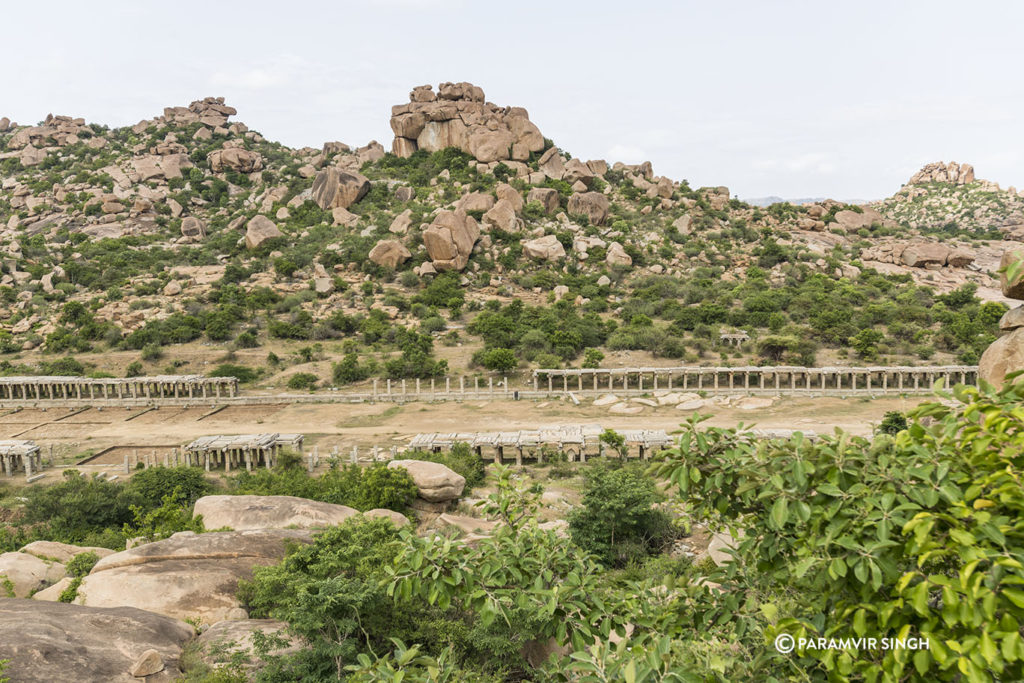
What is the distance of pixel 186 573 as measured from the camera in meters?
11.3

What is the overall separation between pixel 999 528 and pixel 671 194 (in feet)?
249

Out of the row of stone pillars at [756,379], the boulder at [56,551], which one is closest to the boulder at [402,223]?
the row of stone pillars at [756,379]

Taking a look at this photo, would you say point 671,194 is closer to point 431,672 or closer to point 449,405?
point 449,405

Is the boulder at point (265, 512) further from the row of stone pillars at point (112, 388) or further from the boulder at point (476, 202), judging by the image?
the boulder at point (476, 202)

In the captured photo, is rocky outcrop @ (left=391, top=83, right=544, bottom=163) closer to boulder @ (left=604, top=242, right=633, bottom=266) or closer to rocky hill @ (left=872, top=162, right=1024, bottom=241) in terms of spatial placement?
boulder @ (left=604, top=242, right=633, bottom=266)

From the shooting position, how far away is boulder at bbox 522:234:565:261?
2250 inches

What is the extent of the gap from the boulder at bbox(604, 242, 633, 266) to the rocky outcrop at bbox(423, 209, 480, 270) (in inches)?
543

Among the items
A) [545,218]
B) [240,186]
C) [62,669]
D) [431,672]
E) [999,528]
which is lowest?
[62,669]

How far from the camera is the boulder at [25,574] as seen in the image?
37.8 ft

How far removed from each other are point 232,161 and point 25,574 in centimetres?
7999

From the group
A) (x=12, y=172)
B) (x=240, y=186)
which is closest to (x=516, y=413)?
(x=240, y=186)

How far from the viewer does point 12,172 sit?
80312 mm

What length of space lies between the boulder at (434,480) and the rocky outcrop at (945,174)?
125624 mm

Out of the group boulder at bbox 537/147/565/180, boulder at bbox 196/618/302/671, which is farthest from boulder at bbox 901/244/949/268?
boulder at bbox 196/618/302/671
